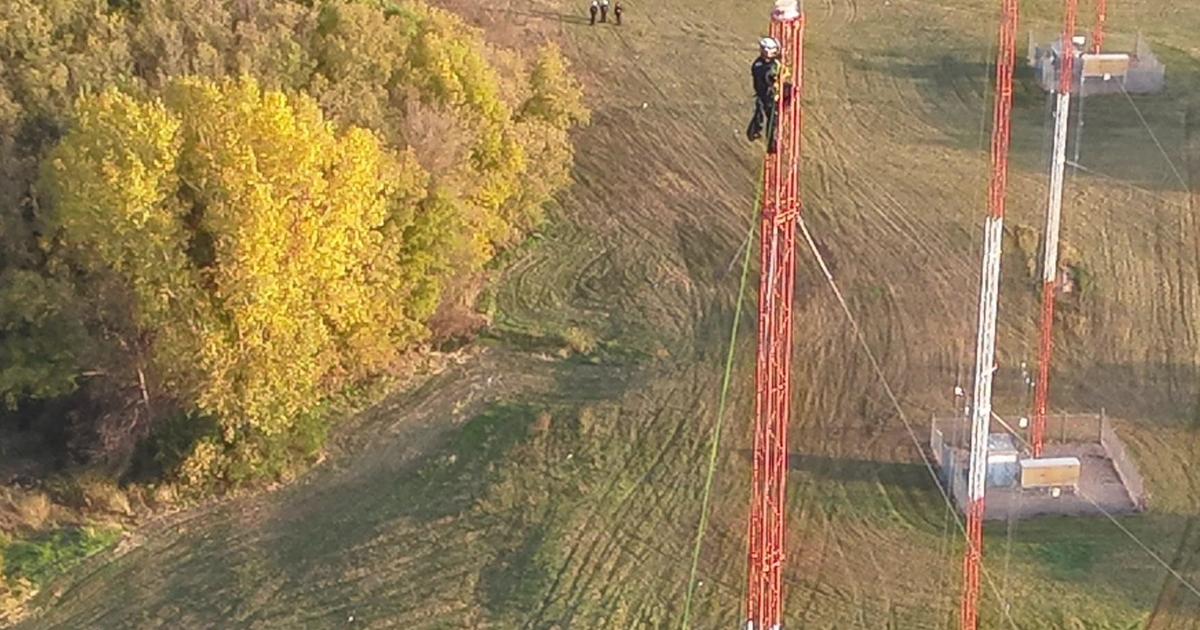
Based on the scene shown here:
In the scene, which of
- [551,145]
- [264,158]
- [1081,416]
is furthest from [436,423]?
[1081,416]

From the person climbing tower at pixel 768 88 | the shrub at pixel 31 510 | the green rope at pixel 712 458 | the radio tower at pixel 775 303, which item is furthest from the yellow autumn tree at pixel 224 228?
the person climbing tower at pixel 768 88

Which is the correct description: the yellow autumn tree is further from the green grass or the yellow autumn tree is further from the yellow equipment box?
the yellow equipment box

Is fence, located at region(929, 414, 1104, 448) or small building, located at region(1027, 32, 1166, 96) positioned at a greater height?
small building, located at region(1027, 32, 1166, 96)

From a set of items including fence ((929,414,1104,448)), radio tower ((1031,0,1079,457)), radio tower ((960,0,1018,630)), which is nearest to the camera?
radio tower ((960,0,1018,630))

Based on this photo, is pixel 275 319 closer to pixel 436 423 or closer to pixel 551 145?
pixel 436 423

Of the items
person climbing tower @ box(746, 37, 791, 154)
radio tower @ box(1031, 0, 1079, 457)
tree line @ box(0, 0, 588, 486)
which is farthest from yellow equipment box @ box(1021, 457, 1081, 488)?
person climbing tower @ box(746, 37, 791, 154)
